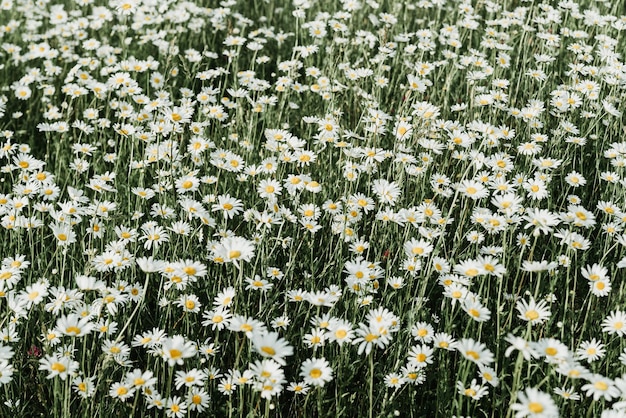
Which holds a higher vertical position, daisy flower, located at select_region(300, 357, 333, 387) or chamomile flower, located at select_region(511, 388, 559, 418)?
chamomile flower, located at select_region(511, 388, 559, 418)

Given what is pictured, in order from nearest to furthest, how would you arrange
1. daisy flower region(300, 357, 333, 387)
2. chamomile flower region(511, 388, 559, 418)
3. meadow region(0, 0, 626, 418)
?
chamomile flower region(511, 388, 559, 418) → daisy flower region(300, 357, 333, 387) → meadow region(0, 0, 626, 418)

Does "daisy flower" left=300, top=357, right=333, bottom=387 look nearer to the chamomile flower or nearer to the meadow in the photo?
the meadow

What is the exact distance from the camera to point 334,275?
2.62 meters

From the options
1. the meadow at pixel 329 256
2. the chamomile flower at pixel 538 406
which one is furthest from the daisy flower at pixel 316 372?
the chamomile flower at pixel 538 406

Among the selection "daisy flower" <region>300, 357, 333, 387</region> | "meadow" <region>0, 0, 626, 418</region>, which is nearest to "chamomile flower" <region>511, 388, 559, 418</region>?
"meadow" <region>0, 0, 626, 418</region>

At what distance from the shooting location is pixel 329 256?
2.61 meters

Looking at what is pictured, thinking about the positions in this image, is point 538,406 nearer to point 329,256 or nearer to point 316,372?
point 316,372

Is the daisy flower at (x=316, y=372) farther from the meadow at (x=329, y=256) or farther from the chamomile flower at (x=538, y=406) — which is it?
the chamomile flower at (x=538, y=406)

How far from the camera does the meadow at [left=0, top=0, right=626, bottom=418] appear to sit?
1994 millimetres

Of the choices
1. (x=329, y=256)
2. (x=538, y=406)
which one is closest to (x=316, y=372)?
(x=538, y=406)

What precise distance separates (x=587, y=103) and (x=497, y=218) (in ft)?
5.17

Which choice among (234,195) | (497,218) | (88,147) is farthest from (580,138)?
(88,147)

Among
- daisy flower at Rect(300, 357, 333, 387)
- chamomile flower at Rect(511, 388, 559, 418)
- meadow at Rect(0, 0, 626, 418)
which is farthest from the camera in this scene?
meadow at Rect(0, 0, 626, 418)

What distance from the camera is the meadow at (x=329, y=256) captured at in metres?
1.99
